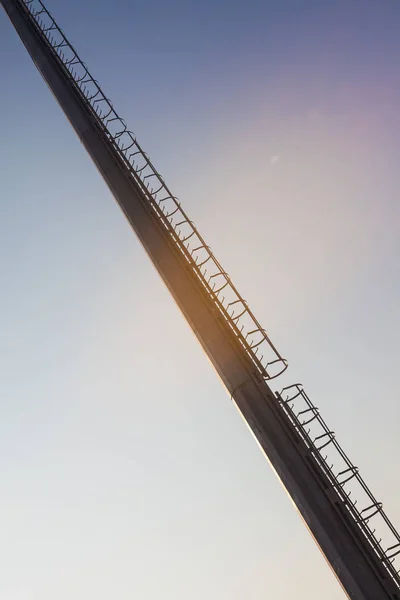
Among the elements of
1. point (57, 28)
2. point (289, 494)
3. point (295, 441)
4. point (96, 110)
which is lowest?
point (289, 494)

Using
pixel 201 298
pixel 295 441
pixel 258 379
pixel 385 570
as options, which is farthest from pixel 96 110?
pixel 385 570

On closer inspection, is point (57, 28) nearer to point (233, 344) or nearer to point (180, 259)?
point (180, 259)

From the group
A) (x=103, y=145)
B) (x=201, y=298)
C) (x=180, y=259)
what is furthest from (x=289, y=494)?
(x=103, y=145)

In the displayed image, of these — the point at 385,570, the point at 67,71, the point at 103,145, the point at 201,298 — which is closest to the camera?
the point at 385,570

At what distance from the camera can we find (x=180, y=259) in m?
9.75

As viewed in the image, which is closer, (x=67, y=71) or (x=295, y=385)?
(x=295, y=385)

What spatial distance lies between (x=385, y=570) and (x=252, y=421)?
2704 millimetres

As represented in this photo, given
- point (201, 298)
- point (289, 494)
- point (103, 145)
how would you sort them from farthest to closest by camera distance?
point (103, 145), point (201, 298), point (289, 494)

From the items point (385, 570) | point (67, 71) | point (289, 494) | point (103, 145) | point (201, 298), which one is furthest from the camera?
point (67, 71)

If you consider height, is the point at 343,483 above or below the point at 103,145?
below

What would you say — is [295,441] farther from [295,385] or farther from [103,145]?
[103,145]

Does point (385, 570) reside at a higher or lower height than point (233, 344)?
lower

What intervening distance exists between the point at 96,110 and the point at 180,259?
14.4 feet

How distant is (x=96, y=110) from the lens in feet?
37.9
